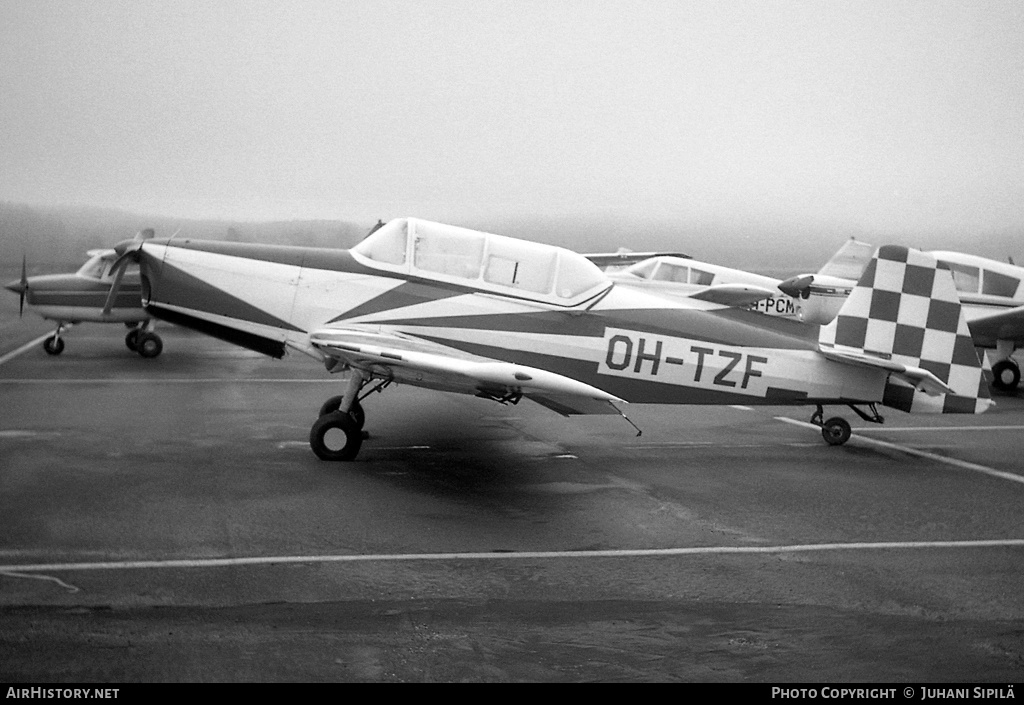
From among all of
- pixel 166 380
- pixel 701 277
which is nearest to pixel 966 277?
pixel 701 277

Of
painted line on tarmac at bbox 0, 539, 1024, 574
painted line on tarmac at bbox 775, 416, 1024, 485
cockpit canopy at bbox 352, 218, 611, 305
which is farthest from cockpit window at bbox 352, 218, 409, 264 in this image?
painted line on tarmac at bbox 775, 416, 1024, 485

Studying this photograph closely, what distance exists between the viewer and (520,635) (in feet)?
15.3

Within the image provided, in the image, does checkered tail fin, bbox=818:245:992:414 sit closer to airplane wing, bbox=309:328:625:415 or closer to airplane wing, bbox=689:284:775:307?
airplane wing, bbox=309:328:625:415

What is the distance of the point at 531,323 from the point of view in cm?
888

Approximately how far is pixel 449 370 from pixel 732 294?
31.2 ft

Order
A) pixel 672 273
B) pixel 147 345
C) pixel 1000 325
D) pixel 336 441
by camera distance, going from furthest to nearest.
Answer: pixel 147 345 → pixel 672 273 → pixel 1000 325 → pixel 336 441

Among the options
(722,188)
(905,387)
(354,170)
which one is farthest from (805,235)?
(905,387)

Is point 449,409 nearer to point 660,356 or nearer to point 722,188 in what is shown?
point 660,356

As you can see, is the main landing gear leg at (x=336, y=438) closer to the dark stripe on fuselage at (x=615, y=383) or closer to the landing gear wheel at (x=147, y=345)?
the dark stripe on fuselage at (x=615, y=383)

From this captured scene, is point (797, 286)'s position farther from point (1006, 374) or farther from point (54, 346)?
point (54, 346)

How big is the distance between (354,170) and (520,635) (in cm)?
3102

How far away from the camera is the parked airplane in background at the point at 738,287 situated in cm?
1614

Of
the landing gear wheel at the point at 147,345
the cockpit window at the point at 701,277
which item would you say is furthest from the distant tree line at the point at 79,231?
the cockpit window at the point at 701,277

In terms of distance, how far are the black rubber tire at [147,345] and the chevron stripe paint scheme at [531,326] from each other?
8417 millimetres
